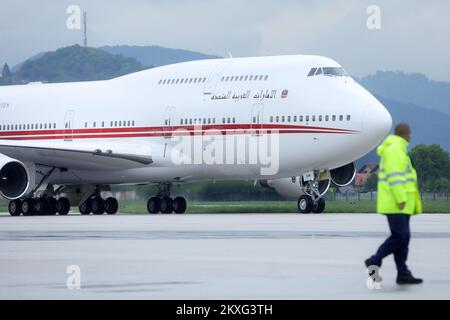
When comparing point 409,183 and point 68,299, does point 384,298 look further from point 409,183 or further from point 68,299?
point 68,299

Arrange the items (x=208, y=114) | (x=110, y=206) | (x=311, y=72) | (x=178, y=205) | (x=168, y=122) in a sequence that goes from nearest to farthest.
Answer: (x=311, y=72) < (x=208, y=114) < (x=168, y=122) < (x=178, y=205) < (x=110, y=206)

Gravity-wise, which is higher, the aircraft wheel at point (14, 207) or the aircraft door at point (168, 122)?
the aircraft door at point (168, 122)

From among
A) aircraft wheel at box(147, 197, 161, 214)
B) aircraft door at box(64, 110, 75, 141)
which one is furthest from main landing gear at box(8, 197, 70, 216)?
aircraft wheel at box(147, 197, 161, 214)

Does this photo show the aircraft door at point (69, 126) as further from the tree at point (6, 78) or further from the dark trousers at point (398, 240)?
the tree at point (6, 78)

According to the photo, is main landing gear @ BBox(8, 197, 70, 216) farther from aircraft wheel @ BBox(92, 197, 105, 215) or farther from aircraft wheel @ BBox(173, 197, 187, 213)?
aircraft wheel @ BBox(173, 197, 187, 213)

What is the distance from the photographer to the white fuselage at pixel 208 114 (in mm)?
38062

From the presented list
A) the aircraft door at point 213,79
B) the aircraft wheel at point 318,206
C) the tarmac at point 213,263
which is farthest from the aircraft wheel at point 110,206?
the tarmac at point 213,263

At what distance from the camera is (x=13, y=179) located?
136 ft

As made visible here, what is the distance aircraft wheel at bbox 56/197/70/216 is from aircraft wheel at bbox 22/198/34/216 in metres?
1.29

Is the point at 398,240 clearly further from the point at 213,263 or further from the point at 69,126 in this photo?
the point at 69,126

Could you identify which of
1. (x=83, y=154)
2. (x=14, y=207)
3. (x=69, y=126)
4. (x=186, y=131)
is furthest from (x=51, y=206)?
(x=186, y=131)

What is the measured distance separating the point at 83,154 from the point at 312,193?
799 cm

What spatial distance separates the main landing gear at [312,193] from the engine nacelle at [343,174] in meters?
1.60

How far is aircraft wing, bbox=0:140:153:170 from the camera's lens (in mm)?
41281
